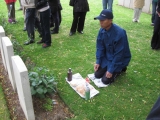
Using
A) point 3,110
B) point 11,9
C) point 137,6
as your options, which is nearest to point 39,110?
point 3,110

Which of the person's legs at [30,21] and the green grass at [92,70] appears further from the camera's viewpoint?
the person's legs at [30,21]

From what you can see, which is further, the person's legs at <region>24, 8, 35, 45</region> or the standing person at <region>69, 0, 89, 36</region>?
the standing person at <region>69, 0, 89, 36</region>

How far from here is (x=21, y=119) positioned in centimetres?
297

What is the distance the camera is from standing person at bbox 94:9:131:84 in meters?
3.45

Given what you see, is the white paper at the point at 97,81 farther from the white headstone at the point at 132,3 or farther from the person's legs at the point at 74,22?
the white headstone at the point at 132,3

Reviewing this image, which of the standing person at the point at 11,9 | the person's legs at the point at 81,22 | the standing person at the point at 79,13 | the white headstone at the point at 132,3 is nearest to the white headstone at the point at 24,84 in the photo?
the standing person at the point at 79,13

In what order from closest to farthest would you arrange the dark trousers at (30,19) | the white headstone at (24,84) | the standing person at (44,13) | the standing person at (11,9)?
the white headstone at (24,84)
the standing person at (44,13)
the dark trousers at (30,19)
the standing person at (11,9)

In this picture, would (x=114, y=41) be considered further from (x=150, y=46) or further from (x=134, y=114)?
(x=150, y=46)

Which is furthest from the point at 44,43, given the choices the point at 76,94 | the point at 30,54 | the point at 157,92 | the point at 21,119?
Result: the point at 157,92

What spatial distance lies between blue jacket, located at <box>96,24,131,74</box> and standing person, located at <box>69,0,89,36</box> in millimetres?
2277

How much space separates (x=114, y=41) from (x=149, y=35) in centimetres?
333

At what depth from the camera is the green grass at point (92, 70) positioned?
3133 millimetres

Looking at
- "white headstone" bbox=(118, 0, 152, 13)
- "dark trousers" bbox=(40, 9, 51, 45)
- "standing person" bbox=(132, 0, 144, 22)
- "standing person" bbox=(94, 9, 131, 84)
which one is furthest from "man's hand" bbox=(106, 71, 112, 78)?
"white headstone" bbox=(118, 0, 152, 13)

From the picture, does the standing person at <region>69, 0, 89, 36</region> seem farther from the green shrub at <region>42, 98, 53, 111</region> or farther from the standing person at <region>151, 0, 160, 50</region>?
the green shrub at <region>42, 98, 53, 111</region>
